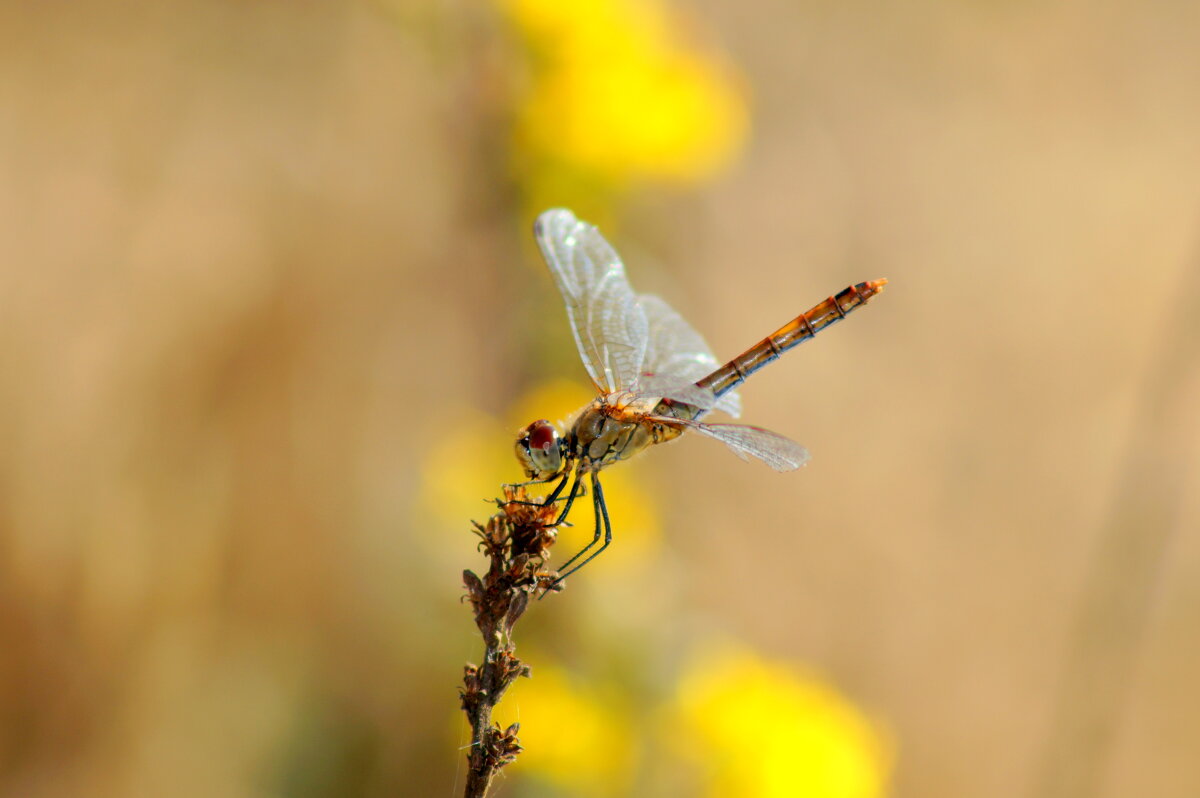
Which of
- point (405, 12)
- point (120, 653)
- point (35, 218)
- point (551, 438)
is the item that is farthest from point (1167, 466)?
point (35, 218)

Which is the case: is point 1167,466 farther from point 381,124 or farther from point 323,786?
point 381,124

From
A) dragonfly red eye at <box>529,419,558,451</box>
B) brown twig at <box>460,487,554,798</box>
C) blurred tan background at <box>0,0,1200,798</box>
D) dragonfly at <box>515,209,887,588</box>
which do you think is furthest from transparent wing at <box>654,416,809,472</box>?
blurred tan background at <box>0,0,1200,798</box>

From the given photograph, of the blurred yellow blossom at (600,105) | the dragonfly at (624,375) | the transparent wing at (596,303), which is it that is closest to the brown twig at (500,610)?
the dragonfly at (624,375)

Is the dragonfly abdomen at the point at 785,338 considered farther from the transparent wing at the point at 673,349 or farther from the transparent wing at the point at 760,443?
the transparent wing at the point at 760,443

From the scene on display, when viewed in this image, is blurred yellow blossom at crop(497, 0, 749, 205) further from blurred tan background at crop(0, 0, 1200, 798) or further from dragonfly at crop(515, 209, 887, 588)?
dragonfly at crop(515, 209, 887, 588)

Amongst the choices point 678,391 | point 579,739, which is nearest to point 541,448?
point 678,391

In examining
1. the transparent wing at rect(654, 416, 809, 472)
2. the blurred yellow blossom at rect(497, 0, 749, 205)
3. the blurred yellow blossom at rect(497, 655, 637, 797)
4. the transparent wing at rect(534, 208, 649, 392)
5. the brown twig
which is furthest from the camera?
the blurred yellow blossom at rect(497, 0, 749, 205)

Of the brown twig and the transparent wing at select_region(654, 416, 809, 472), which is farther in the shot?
the transparent wing at select_region(654, 416, 809, 472)
